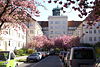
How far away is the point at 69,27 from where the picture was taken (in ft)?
438

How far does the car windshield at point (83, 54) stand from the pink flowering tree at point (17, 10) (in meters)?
5.24

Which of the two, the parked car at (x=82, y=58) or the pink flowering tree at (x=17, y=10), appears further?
the pink flowering tree at (x=17, y=10)

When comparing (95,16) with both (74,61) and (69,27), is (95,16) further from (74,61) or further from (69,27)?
(69,27)

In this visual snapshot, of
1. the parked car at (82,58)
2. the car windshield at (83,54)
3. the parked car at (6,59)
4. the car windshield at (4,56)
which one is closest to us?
the parked car at (82,58)

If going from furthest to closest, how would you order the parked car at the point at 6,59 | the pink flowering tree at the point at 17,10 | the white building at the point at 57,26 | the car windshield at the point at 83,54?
1. the white building at the point at 57,26
2. the pink flowering tree at the point at 17,10
3. the parked car at the point at 6,59
4. the car windshield at the point at 83,54

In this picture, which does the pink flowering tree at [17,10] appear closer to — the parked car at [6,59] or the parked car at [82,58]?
the parked car at [6,59]

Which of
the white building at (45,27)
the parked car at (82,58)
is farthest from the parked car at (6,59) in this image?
the white building at (45,27)

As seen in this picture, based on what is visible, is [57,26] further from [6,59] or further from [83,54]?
[83,54]

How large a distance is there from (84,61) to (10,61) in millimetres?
4673

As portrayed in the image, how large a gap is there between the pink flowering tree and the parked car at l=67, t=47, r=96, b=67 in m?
5.24

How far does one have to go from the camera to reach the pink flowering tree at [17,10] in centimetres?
1767

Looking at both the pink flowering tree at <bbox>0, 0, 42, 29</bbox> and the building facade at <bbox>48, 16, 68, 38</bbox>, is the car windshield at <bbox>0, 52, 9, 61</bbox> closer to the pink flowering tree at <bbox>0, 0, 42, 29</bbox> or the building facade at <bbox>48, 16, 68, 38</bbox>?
the pink flowering tree at <bbox>0, 0, 42, 29</bbox>

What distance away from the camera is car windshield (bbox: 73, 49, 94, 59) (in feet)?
47.8

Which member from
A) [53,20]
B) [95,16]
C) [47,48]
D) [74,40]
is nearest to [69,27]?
[53,20]
